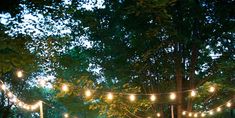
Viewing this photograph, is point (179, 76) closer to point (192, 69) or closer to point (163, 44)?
point (192, 69)

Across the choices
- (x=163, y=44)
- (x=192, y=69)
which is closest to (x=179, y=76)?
(x=192, y=69)

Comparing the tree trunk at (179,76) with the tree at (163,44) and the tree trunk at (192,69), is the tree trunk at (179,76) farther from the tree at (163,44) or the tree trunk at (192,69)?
the tree trunk at (192,69)

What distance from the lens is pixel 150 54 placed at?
15891mm

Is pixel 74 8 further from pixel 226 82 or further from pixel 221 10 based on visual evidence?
pixel 226 82

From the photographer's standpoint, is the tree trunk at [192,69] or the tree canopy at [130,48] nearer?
the tree canopy at [130,48]

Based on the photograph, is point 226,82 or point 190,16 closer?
point 190,16

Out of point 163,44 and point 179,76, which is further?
point 179,76

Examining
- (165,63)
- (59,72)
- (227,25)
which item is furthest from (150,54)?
(59,72)

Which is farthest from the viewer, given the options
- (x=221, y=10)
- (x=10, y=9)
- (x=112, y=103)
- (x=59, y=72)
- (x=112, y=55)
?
(x=59, y=72)

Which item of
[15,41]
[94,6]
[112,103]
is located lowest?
[112,103]

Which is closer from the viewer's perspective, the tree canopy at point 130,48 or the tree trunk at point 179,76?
the tree canopy at point 130,48

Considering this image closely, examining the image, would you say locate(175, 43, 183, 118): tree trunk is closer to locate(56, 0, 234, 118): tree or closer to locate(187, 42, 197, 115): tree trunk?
locate(56, 0, 234, 118): tree

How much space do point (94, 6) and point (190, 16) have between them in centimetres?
449

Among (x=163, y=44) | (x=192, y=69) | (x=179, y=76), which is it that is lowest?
(x=179, y=76)
